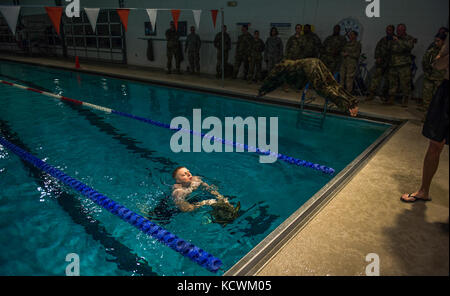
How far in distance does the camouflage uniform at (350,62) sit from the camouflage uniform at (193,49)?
19.4ft

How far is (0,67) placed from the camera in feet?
44.0

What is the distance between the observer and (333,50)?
8.06m

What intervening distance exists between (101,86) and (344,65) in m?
8.03

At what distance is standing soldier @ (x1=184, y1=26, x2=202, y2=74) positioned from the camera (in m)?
11.4

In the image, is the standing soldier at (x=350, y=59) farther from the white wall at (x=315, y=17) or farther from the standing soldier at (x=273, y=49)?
the standing soldier at (x=273, y=49)

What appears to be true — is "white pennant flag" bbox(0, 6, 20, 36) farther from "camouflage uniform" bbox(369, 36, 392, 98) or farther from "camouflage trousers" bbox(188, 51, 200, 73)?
"camouflage uniform" bbox(369, 36, 392, 98)

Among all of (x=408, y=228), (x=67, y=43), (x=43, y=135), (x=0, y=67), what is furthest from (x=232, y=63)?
(x=67, y=43)

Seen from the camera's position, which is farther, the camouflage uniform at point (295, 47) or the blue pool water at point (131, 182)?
the camouflage uniform at point (295, 47)


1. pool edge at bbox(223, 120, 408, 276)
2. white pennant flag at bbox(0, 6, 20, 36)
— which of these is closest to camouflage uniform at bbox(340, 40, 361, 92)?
pool edge at bbox(223, 120, 408, 276)

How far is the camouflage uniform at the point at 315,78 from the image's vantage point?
4.92 meters

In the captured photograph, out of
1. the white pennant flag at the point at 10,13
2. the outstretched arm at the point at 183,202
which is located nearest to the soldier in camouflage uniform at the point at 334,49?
the outstretched arm at the point at 183,202

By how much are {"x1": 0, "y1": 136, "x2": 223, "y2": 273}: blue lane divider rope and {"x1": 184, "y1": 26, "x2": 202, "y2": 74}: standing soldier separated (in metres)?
8.10

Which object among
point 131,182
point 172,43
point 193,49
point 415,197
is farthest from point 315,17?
point 131,182
